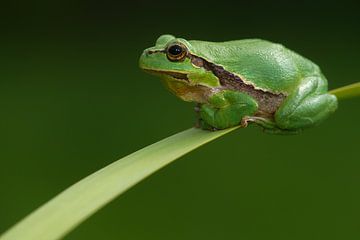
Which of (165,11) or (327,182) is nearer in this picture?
(327,182)

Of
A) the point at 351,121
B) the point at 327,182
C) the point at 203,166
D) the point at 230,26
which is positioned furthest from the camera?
the point at 230,26

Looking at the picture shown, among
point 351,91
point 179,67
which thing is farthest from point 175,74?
point 351,91

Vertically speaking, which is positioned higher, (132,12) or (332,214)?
(132,12)

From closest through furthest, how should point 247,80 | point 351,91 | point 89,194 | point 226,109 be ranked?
point 89,194 → point 351,91 → point 226,109 → point 247,80

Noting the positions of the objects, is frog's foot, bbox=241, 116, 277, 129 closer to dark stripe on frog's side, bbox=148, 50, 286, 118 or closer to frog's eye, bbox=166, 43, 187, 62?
dark stripe on frog's side, bbox=148, 50, 286, 118

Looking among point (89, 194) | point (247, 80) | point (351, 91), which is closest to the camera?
point (89, 194)

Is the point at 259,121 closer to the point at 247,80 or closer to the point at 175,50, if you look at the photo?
the point at 247,80

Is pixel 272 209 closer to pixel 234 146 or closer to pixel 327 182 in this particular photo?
pixel 327 182

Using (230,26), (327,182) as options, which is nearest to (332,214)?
(327,182)
